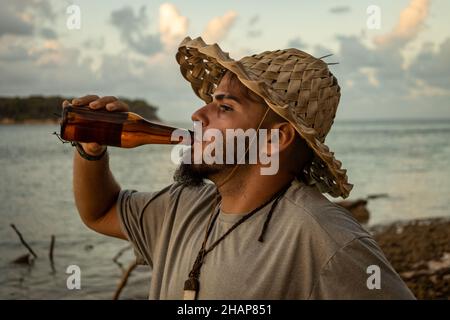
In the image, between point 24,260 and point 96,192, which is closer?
point 96,192

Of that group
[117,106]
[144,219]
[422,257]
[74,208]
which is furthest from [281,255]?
[74,208]

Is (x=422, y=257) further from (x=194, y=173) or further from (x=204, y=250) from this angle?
(x=204, y=250)

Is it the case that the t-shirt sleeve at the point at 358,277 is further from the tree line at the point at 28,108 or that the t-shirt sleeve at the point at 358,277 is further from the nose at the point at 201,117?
the tree line at the point at 28,108

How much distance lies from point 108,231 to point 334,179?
1188mm

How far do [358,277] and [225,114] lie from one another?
995 millimetres

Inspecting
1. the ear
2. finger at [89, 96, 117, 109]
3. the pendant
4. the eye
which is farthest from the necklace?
finger at [89, 96, 117, 109]

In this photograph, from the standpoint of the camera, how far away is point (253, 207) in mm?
2605

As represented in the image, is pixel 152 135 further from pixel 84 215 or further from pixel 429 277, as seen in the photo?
pixel 429 277

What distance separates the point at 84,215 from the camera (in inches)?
119

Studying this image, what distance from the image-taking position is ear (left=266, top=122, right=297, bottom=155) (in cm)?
273

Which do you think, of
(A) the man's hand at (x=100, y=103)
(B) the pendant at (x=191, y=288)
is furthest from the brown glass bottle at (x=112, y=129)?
(B) the pendant at (x=191, y=288)

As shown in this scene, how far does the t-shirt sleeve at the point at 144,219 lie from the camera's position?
114 inches
